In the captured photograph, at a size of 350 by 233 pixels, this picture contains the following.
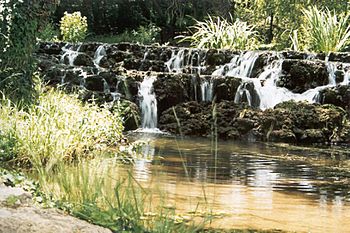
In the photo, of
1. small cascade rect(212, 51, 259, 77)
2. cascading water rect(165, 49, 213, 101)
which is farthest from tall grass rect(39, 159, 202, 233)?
cascading water rect(165, 49, 213, 101)

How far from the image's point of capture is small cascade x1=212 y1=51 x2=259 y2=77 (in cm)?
1368

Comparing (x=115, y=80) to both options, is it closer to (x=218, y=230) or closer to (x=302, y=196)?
(x=302, y=196)

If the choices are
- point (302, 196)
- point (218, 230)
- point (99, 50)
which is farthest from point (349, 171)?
point (99, 50)

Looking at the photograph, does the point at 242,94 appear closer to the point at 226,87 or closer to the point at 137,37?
the point at 226,87

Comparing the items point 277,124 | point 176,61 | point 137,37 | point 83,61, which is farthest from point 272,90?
point 137,37

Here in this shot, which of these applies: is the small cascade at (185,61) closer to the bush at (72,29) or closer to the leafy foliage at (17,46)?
the bush at (72,29)

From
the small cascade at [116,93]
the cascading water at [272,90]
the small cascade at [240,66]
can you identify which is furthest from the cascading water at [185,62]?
the small cascade at [116,93]

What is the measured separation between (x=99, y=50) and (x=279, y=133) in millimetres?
6451

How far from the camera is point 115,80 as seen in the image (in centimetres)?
1241

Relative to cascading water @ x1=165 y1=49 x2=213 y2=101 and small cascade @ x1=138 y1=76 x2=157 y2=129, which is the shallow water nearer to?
small cascade @ x1=138 y1=76 x2=157 y2=129

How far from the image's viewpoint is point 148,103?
12352 mm

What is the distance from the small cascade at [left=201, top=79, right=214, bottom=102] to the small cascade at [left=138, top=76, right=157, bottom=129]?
1023mm

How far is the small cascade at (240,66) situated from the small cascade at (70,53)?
3569 millimetres

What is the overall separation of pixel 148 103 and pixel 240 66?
8.78 feet
